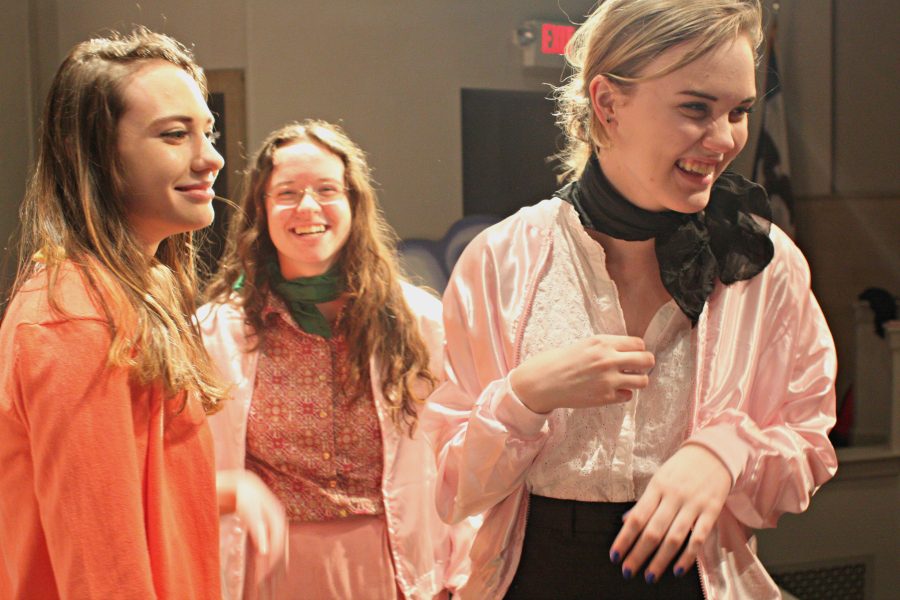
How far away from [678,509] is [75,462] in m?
0.72

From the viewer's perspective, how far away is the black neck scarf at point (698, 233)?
1187 mm

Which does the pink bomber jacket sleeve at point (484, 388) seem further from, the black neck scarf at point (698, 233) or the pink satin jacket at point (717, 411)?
the black neck scarf at point (698, 233)

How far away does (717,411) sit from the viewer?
1.16 meters

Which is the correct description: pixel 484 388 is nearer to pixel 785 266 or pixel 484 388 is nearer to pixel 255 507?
pixel 785 266

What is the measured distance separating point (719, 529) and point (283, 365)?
985mm

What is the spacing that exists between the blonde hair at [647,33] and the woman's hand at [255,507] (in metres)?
0.89

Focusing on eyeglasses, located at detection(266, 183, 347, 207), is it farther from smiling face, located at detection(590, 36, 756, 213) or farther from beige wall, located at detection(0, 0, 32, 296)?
smiling face, located at detection(590, 36, 756, 213)

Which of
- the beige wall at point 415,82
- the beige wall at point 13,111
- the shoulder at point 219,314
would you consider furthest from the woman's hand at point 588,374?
the beige wall at point 13,111

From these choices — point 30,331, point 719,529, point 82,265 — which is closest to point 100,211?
point 82,265

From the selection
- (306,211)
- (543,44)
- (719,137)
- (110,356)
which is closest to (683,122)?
(719,137)

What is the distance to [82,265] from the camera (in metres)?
1.11

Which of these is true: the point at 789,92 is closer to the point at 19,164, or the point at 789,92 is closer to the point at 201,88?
the point at 201,88

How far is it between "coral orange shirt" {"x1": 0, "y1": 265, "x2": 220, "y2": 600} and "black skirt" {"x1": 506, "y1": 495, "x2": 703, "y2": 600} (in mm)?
479

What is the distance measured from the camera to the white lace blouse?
119 cm
